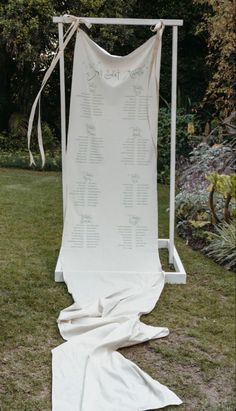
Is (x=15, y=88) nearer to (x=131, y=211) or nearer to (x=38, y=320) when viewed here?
(x=131, y=211)

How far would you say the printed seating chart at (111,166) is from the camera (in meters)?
3.15

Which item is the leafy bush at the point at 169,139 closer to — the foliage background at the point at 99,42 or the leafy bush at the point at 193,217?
the foliage background at the point at 99,42

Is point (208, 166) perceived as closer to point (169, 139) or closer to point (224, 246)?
point (224, 246)

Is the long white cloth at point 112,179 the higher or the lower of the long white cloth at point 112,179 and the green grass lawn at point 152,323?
the higher

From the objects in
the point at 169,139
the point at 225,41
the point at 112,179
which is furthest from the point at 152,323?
the point at 169,139

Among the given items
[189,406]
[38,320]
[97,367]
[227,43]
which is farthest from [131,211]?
[227,43]

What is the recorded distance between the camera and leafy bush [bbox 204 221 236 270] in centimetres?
353

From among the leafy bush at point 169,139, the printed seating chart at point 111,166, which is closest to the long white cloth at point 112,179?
the printed seating chart at point 111,166

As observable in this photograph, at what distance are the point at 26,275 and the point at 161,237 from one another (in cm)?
141

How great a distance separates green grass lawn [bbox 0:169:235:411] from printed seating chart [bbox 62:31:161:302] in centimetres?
32

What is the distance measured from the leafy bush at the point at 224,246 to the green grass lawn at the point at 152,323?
80 mm

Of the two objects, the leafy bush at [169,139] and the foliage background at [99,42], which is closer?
the leafy bush at [169,139]

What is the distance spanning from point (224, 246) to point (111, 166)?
3.67 feet

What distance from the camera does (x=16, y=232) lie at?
4227mm
